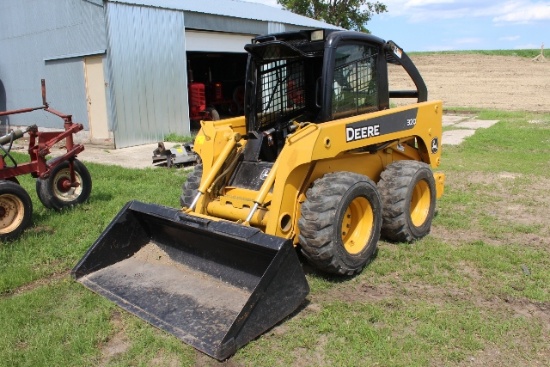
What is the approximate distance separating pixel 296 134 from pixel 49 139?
380 cm

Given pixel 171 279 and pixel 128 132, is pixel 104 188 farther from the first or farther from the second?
pixel 128 132

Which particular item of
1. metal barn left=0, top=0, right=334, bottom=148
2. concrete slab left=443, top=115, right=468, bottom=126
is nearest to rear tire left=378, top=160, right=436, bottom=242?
metal barn left=0, top=0, right=334, bottom=148

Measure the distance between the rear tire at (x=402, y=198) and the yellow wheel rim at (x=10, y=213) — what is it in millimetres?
3779

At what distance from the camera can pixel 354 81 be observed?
4852 millimetres

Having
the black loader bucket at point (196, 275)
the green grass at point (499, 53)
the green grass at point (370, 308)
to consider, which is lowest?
the green grass at point (370, 308)

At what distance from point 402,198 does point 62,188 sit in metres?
4.39

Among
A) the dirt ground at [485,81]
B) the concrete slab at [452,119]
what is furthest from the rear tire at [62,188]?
the dirt ground at [485,81]

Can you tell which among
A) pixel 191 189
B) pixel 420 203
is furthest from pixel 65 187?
pixel 420 203

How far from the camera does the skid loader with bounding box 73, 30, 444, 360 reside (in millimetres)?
3623

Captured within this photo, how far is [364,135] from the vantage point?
457 centimetres

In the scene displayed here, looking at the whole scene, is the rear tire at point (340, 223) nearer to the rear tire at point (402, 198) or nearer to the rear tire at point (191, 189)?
the rear tire at point (402, 198)

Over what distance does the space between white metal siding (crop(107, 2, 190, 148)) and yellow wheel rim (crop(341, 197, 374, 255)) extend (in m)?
9.19

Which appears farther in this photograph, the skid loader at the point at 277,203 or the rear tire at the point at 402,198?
the rear tire at the point at 402,198

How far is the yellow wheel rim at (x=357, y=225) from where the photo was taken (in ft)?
14.5
